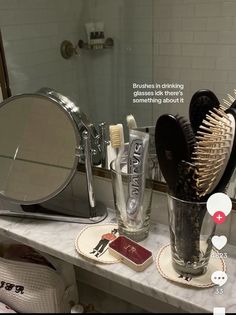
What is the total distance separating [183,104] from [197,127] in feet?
0.39

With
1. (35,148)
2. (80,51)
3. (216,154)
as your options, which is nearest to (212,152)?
(216,154)

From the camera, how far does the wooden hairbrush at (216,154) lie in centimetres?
45

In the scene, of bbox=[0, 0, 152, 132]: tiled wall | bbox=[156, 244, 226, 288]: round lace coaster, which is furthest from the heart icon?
bbox=[0, 0, 152, 132]: tiled wall

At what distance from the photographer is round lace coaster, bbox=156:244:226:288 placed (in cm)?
58

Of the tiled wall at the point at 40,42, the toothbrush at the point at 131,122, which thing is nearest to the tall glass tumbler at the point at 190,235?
the toothbrush at the point at 131,122

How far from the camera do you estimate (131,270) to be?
0.62m

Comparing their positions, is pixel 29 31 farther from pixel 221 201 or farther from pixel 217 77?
pixel 221 201

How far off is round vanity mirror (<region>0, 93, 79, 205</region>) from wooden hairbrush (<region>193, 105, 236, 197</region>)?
33cm

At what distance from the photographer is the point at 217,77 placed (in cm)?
70

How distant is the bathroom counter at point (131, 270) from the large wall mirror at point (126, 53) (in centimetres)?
18

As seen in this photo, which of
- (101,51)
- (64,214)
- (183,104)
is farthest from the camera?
(101,51)

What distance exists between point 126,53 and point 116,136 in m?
0.34

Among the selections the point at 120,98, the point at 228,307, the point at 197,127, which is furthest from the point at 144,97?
the point at 228,307

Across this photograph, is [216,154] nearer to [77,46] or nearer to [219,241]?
[219,241]
